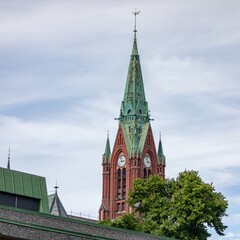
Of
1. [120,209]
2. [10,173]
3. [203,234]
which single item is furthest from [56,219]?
[120,209]

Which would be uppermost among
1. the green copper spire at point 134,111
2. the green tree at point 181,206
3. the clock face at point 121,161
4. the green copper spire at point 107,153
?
the green copper spire at point 134,111

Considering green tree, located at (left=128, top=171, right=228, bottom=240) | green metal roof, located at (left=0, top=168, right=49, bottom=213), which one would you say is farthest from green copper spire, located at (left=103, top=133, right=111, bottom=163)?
green metal roof, located at (left=0, top=168, right=49, bottom=213)

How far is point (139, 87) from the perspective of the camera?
160 m

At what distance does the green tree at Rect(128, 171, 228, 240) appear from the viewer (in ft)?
195

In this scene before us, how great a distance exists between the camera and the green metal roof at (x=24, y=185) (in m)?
36.4

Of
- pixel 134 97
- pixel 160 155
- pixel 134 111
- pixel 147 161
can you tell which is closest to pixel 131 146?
pixel 147 161

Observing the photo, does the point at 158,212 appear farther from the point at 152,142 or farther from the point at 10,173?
the point at 152,142

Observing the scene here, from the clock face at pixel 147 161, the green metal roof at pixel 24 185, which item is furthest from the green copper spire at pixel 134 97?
the green metal roof at pixel 24 185

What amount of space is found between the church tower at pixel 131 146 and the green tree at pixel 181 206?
294 ft

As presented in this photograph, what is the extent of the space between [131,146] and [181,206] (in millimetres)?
97236

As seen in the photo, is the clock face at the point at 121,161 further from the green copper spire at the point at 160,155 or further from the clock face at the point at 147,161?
the green copper spire at the point at 160,155

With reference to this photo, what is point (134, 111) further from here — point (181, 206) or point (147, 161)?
point (181, 206)

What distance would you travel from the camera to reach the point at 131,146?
15788cm

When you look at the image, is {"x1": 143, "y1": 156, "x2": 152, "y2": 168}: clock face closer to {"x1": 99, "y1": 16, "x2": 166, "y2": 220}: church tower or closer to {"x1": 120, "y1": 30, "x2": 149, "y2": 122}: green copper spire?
{"x1": 99, "y1": 16, "x2": 166, "y2": 220}: church tower
